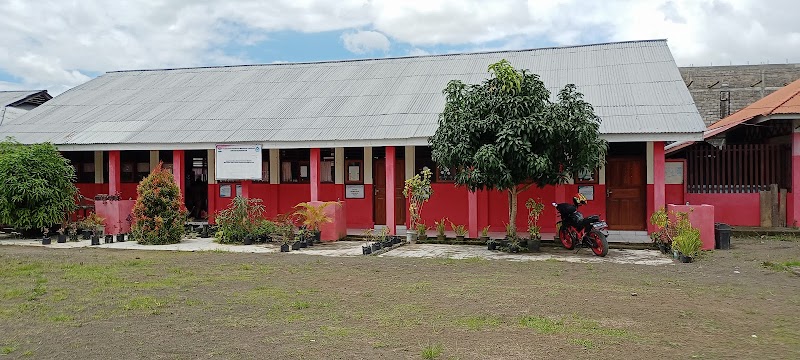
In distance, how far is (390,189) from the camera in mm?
13602

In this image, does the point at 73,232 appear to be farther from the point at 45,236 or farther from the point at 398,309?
the point at 398,309

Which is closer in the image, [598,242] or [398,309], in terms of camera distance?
[398,309]

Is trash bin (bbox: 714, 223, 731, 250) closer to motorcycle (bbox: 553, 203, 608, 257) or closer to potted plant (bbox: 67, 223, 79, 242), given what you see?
motorcycle (bbox: 553, 203, 608, 257)

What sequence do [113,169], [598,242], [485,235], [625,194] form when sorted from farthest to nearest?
[113,169], [625,194], [485,235], [598,242]

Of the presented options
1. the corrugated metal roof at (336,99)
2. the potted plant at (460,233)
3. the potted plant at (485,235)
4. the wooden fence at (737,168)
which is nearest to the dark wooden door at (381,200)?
the corrugated metal roof at (336,99)

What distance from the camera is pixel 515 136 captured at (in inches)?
424

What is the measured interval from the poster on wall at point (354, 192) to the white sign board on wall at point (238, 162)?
2.34 metres

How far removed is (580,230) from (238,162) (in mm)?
7402

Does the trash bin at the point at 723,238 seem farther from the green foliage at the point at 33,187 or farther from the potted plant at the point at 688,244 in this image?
the green foliage at the point at 33,187

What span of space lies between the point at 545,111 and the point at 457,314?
538cm

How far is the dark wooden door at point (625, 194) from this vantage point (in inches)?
545

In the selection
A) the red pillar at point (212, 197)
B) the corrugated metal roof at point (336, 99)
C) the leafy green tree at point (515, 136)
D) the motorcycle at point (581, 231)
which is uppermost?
the corrugated metal roof at point (336, 99)

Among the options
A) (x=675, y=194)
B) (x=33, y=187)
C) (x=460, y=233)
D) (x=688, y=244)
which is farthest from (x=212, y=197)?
(x=688, y=244)

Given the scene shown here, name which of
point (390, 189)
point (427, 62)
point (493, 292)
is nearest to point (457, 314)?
point (493, 292)
